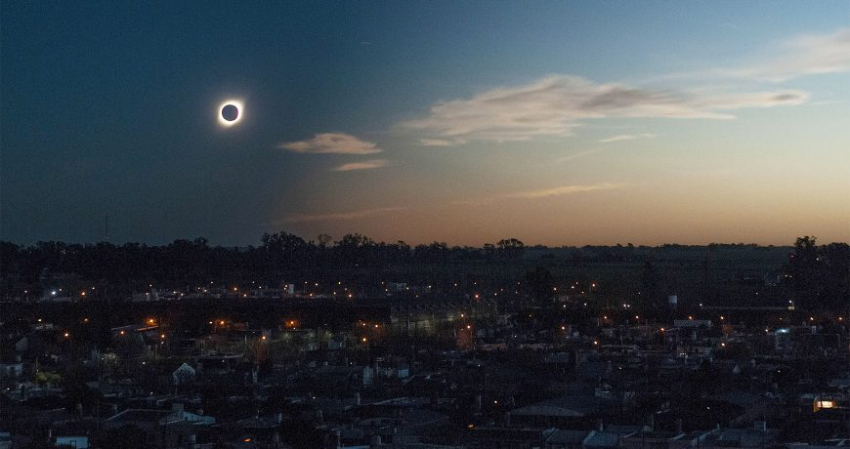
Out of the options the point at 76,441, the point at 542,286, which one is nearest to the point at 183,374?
the point at 76,441

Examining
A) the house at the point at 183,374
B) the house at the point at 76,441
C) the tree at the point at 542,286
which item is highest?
the tree at the point at 542,286

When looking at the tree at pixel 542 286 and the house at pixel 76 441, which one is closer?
the house at pixel 76 441

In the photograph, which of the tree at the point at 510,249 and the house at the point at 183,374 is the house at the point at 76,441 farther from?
the tree at the point at 510,249

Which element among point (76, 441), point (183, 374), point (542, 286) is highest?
point (542, 286)

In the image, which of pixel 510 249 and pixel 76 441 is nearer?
pixel 76 441

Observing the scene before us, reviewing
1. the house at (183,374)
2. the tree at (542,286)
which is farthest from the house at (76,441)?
the tree at (542,286)

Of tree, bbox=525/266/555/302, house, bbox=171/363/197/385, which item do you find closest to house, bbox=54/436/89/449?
house, bbox=171/363/197/385

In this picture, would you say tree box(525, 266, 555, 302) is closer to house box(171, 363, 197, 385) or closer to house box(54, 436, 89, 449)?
house box(171, 363, 197, 385)

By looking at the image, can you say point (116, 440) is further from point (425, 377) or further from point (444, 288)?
point (444, 288)

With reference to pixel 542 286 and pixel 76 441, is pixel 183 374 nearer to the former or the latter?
pixel 76 441

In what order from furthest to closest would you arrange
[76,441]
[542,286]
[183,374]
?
[542,286], [183,374], [76,441]

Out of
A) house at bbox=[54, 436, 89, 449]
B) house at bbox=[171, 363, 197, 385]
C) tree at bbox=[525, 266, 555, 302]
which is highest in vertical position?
tree at bbox=[525, 266, 555, 302]
